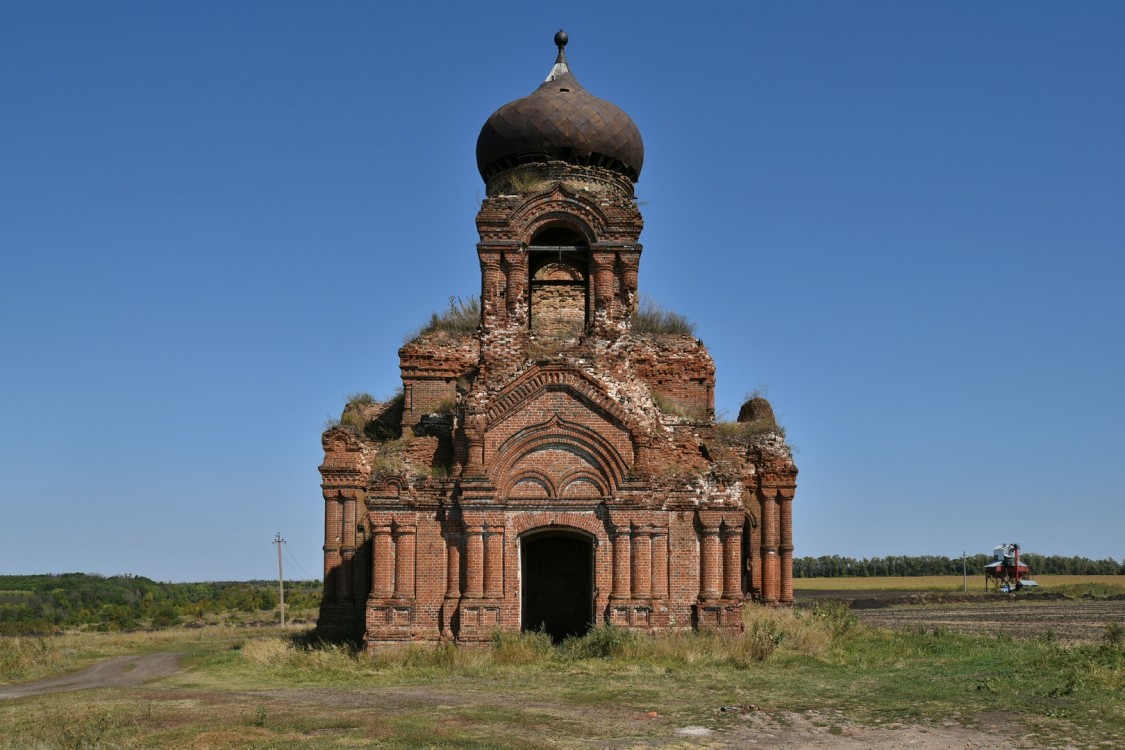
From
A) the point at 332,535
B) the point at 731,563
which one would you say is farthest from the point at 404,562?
the point at 731,563

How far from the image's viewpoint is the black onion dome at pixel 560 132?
21.6 m

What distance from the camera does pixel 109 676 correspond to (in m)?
18.2

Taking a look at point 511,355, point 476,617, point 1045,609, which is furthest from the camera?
point 1045,609

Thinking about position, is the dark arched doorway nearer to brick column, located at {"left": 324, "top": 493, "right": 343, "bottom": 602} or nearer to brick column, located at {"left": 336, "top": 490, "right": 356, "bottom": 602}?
brick column, located at {"left": 336, "top": 490, "right": 356, "bottom": 602}

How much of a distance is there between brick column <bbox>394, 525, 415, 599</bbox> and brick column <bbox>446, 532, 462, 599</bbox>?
540 millimetres

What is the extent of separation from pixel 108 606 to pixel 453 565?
126 ft

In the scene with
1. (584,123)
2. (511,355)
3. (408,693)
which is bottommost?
(408,693)

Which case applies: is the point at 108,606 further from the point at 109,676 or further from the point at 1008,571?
the point at 1008,571

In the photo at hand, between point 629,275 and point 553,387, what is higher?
point 629,275

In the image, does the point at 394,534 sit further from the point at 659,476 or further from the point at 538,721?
the point at 538,721

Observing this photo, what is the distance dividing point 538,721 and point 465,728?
0.81m

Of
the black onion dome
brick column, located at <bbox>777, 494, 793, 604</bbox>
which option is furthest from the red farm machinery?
the black onion dome

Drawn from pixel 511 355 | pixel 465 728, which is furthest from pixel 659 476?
pixel 465 728

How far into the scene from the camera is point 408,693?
41.4 ft
